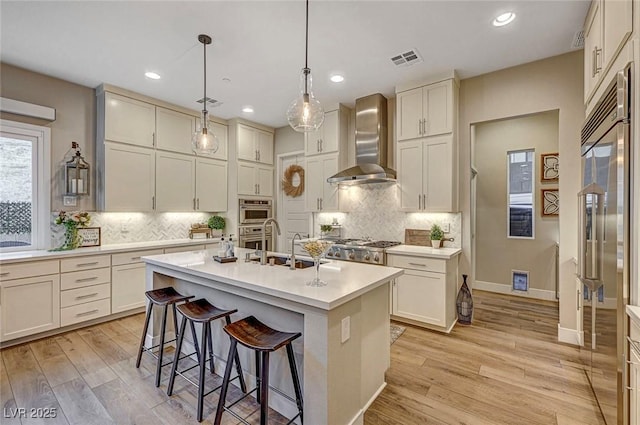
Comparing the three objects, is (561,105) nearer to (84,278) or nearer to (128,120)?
(128,120)

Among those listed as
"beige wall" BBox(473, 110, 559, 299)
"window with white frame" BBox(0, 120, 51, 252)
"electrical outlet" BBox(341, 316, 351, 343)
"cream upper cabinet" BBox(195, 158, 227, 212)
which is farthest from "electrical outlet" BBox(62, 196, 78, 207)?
"beige wall" BBox(473, 110, 559, 299)

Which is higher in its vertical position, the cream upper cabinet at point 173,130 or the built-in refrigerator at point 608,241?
the cream upper cabinet at point 173,130

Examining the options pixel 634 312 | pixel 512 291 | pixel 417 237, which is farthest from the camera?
pixel 512 291

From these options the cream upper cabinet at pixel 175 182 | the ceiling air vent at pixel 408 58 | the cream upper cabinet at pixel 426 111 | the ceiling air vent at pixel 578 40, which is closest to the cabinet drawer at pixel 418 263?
the cream upper cabinet at pixel 426 111

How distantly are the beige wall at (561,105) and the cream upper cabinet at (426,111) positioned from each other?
43 centimetres

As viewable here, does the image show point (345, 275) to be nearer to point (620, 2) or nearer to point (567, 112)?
point (620, 2)

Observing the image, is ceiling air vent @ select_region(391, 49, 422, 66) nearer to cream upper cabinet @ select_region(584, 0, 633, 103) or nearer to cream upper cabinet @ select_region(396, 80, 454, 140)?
cream upper cabinet @ select_region(396, 80, 454, 140)

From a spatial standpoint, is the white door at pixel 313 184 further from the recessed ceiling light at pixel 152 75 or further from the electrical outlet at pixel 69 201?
the electrical outlet at pixel 69 201

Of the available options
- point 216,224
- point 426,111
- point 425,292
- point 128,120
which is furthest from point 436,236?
point 128,120

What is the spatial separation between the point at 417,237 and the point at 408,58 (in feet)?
7.34

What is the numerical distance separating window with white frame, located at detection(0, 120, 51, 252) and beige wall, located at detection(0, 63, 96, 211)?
80 millimetres

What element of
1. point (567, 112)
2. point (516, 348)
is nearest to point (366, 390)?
point (516, 348)

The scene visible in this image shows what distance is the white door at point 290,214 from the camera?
221 inches

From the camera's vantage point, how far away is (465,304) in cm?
356
